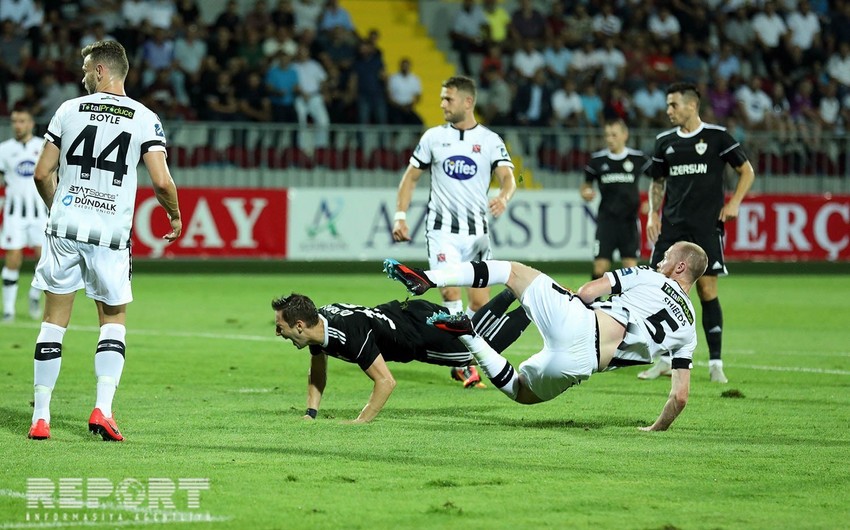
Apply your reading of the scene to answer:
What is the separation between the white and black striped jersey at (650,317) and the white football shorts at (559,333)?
270 millimetres

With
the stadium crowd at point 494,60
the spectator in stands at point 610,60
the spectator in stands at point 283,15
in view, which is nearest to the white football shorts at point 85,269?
the stadium crowd at point 494,60

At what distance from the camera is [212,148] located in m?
23.5

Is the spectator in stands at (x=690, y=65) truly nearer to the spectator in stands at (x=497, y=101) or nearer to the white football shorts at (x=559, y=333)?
the spectator in stands at (x=497, y=101)

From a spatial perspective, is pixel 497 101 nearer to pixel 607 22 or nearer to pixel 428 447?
pixel 607 22

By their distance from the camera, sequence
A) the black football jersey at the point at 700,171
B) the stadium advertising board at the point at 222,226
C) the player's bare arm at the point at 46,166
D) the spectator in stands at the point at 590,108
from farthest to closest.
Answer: the spectator in stands at the point at 590,108, the stadium advertising board at the point at 222,226, the black football jersey at the point at 700,171, the player's bare arm at the point at 46,166

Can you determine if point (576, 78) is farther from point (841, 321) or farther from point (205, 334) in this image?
point (205, 334)

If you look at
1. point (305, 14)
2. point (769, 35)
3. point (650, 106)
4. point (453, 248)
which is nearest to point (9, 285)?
point (453, 248)

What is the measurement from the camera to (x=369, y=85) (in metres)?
25.2

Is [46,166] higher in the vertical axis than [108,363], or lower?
higher

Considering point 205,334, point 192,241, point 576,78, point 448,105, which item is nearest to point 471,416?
point 448,105

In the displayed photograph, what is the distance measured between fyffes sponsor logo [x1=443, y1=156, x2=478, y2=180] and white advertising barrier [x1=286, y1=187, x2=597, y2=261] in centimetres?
1159

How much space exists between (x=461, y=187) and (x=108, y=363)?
14.1 feet

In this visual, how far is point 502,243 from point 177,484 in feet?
57.0

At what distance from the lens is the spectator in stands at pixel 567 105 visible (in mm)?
26109
